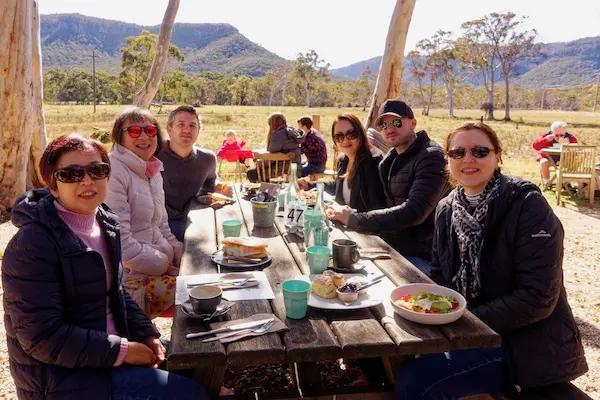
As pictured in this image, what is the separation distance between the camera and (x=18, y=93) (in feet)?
19.0

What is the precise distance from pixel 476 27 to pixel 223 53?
465 feet

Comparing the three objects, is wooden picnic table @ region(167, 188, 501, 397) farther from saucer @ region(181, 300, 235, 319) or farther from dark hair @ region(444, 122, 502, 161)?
dark hair @ region(444, 122, 502, 161)

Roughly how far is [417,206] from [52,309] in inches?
78.4

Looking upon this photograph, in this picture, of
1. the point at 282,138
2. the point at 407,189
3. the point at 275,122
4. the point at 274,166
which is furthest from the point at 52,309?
the point at 274,166

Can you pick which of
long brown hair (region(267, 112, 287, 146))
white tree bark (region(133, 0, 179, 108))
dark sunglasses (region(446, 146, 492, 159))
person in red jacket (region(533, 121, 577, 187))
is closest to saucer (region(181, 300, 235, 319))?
dark sunglasses (region(446, 146, 492, 159))

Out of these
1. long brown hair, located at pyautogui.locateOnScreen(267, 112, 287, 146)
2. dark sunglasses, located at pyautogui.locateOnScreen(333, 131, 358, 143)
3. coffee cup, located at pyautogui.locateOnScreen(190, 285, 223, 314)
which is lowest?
coffee cup, located at pyautogui.locateOnScreen(190, 285, 223, 314)

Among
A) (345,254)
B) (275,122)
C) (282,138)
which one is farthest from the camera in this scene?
(275,122)

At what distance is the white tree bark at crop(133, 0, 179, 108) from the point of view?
→ 7.26 metres

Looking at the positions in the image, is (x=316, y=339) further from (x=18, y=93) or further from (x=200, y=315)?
(x=18, y=93)

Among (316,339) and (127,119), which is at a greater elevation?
(127,119)

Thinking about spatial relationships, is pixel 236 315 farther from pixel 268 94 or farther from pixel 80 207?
pixel 268 94

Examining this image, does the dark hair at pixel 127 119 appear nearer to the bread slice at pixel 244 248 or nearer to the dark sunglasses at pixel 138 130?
the dark sunglasses at pixel 138 130

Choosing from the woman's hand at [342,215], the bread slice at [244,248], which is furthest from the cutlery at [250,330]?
the woman's hand at [342,215]

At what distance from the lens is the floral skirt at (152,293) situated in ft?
8.09
